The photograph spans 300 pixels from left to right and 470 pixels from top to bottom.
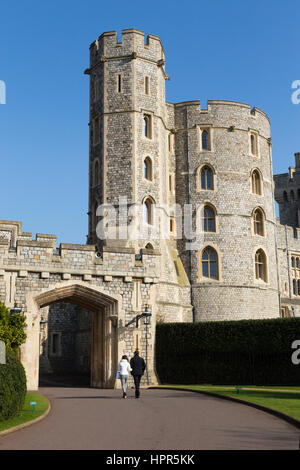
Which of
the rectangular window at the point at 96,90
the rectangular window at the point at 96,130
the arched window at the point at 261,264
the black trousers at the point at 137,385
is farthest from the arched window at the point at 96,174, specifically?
the black trousers at the point at 137,385

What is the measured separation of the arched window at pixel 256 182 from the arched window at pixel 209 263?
473cm

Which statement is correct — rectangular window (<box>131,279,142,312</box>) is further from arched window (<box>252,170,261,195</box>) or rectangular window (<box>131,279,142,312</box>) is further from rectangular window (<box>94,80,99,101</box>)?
arched window (<box>252,170,261,195</box>)

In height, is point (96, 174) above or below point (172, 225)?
above

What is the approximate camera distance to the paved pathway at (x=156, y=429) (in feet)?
26.0

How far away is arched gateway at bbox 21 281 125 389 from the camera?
68.0 feet

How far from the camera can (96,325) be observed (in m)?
23.7

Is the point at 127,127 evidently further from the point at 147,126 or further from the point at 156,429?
the point at 156,429

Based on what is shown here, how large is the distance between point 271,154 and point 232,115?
4091 mm

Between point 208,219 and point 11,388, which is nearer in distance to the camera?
point 11,388

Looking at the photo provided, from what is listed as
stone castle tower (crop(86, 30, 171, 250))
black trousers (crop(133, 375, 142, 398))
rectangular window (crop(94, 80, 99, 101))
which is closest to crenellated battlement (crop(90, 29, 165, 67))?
stone castle tower (crop(86, 30, 171, 250))

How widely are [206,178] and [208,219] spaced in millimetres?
2414

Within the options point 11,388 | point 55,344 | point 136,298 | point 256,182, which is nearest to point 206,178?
point 256,182

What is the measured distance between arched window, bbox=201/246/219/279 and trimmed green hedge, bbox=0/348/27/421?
20412 millimetres
